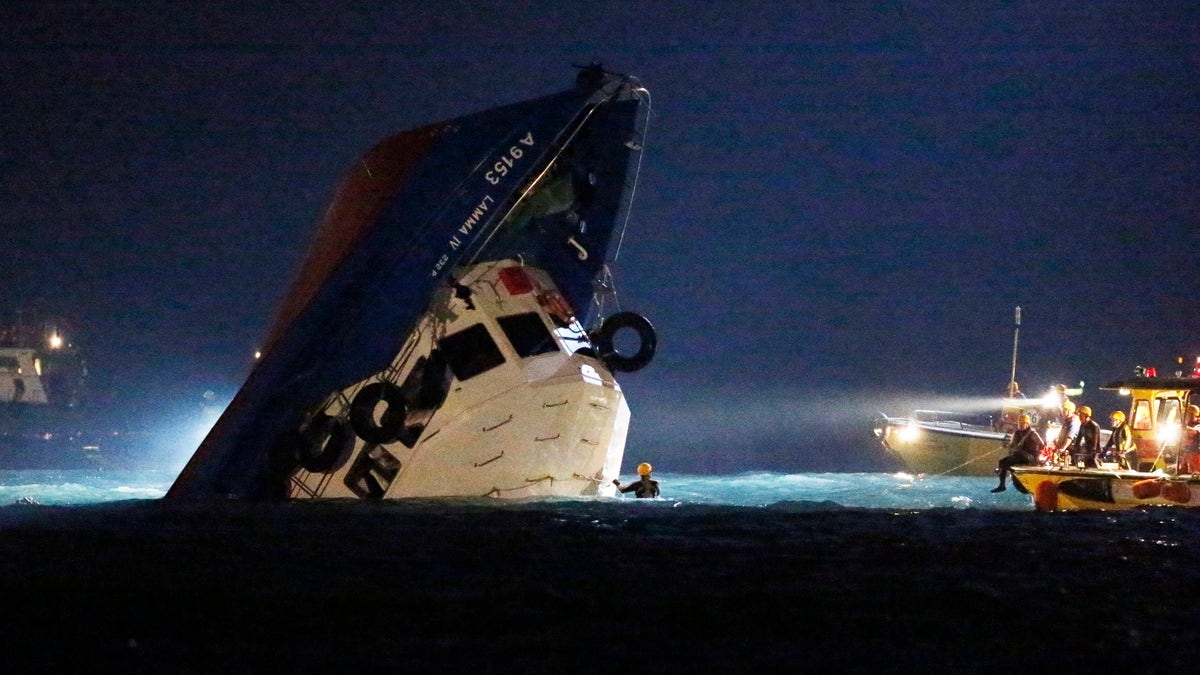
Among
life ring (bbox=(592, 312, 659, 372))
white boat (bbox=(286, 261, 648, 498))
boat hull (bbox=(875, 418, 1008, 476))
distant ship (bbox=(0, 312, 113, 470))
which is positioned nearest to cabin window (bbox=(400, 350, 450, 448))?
white boat (bbox=(286, 261, 648, 498))

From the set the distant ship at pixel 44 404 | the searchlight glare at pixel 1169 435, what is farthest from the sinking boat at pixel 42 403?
the searchlight glare at pixel 1169 435

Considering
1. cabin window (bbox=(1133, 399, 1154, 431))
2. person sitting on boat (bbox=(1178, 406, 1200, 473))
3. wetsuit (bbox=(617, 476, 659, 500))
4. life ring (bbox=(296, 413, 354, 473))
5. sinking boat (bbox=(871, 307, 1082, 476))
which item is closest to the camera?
life ring (bbox=(296, 413, 354, 473))

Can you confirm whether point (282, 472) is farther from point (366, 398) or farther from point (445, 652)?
point (445, 652)

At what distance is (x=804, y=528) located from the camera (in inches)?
457

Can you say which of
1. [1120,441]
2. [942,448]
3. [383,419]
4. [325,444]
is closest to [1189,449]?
[1120,441]

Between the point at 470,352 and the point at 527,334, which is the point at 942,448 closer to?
the point at 527,334

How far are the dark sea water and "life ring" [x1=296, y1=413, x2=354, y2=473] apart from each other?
3989 mm

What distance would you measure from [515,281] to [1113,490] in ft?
34.4

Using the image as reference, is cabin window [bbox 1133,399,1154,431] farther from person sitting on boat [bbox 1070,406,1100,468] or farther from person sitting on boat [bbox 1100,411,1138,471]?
person sitting on boat [bbox 1070,406,1100,468]

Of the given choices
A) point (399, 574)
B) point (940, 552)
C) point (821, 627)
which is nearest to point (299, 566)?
point (399, 574)

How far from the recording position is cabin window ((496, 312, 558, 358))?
1753 centimetres

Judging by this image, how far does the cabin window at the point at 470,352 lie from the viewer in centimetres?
1714

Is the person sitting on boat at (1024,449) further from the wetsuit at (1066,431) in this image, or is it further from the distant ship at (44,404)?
the distant ship at (44,404)

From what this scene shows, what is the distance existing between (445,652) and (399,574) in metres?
2.64
